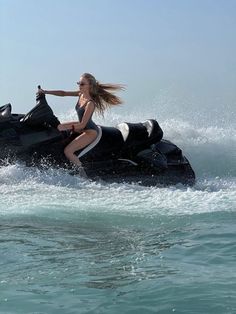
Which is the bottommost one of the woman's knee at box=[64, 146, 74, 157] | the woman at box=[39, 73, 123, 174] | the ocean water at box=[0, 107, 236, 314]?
the ocean water at box=[0, 107, 236, 314]

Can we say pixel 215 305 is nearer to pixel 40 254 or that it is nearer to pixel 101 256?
pixel 101 256

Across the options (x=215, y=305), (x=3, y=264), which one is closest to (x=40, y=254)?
(x=3, y=264)

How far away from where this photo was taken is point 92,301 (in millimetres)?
3428

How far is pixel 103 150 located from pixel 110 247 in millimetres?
4125

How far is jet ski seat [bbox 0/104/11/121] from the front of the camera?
8414 millimetres

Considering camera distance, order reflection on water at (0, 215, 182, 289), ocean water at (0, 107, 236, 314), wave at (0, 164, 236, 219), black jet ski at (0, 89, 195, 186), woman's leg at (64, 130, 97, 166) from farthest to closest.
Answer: woman's leg at (64, 130, 97, 166) → black jet ski at (0, 89, 195, 186) → wave at (0, 164, 236, 219) → reflection on water at (0, 215, 182, 289) → ocean water at (0, 107, 236, 314)

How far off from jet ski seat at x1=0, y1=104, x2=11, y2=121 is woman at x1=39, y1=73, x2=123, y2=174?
1.76 feet

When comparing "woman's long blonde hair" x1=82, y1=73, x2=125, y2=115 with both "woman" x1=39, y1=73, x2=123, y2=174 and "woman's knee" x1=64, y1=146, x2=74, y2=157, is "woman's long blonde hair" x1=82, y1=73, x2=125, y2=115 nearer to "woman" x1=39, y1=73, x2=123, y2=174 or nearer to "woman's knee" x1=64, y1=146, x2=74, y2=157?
"woman" x1=39, y1=73, x2=123, y2=174

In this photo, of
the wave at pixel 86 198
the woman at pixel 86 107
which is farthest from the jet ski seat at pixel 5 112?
the wave at pixel 86 198

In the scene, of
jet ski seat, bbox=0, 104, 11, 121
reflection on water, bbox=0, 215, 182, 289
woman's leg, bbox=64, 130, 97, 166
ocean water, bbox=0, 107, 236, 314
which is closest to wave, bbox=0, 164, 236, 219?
ocean water, bbox=0, 107, 236, 314

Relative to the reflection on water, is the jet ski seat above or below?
above

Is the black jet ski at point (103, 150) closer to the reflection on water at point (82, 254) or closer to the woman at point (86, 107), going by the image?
the woman at point (86, 107)

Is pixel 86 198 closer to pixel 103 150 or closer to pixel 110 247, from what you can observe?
pixel 103 150

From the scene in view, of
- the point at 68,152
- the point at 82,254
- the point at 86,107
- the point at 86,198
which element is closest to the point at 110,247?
the point at 82,254
